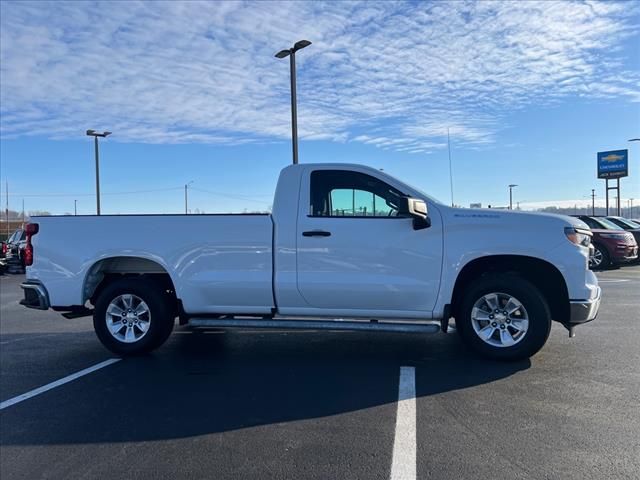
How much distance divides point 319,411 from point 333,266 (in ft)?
5.76

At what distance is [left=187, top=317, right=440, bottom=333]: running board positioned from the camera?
17.7ft

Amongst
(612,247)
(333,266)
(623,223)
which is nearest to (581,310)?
(333,266)

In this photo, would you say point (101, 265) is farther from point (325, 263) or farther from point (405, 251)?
point (405, 251)

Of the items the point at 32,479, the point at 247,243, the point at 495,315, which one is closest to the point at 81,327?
the point at 247,243

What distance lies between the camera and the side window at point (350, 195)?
18.8 feet

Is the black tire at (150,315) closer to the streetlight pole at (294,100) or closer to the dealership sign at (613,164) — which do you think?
the streetlight pole at (294,100)

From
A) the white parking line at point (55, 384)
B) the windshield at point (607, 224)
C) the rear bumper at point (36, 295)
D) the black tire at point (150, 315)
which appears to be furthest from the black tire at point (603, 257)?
the rear bumper at point (36, 295)

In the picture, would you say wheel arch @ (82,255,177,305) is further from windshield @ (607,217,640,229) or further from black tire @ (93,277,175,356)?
windshield @ (607,217,640,229)

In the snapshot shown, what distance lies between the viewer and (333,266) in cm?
564

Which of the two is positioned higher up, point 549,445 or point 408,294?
point 408,294

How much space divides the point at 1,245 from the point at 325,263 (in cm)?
1973

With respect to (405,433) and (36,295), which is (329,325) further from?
(36,295)

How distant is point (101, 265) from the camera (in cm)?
627

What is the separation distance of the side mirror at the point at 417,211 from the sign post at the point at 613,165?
163 ft
